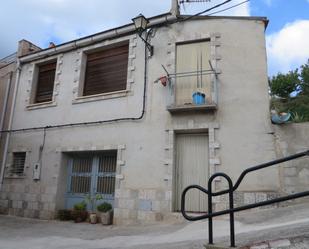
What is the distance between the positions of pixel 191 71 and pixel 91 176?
13.2ft

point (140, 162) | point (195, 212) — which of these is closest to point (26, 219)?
point (140, 162)

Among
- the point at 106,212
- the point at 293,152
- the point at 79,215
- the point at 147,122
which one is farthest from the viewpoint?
the point at 79,215

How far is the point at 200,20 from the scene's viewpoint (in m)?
7.77

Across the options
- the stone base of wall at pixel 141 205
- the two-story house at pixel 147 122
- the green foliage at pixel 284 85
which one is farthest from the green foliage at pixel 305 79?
the stone base of wall at pixel 141 205

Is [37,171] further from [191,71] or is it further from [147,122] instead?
[191,71]

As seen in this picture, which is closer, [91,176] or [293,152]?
[293,152]

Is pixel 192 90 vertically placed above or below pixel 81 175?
above

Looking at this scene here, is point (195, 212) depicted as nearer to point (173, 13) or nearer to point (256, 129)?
point (256, 129)

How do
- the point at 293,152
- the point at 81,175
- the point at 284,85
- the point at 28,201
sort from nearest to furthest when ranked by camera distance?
the point at 293,152
the point at 81,175
the point at 28,201
the point at 284,85

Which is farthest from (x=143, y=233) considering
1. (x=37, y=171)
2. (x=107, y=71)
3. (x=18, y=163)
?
(x=18, y=163)

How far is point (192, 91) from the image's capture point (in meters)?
7.37

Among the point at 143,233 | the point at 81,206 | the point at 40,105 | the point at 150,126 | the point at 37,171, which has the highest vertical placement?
the point at 40,105

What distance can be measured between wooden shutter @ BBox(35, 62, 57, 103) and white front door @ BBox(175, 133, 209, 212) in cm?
497

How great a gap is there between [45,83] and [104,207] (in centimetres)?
505
